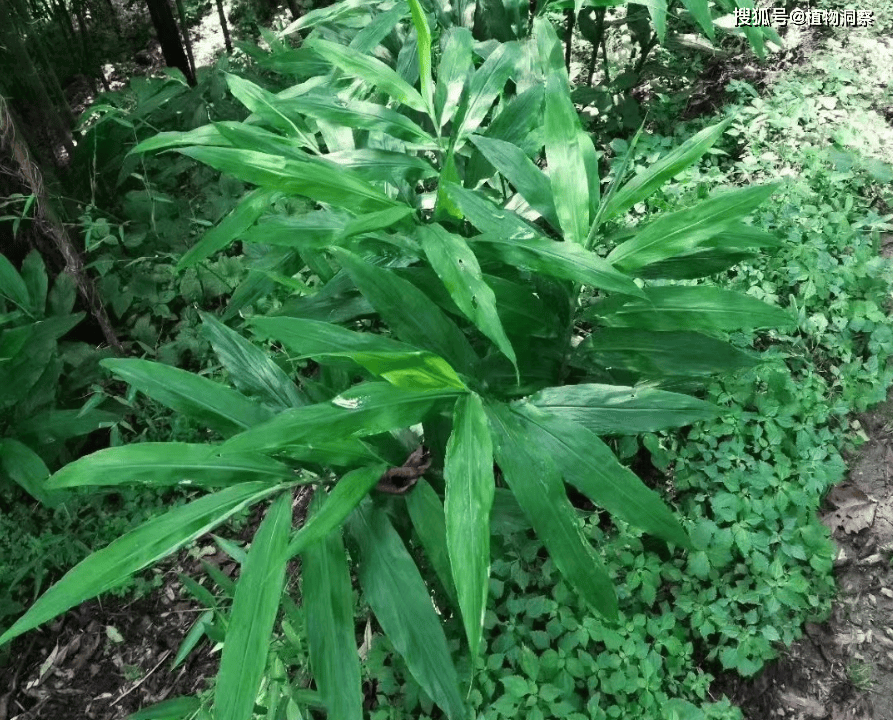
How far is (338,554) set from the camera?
3.85ft

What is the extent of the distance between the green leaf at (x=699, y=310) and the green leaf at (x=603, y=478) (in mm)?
283

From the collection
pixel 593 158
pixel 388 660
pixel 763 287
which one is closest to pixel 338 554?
pixel 388 660

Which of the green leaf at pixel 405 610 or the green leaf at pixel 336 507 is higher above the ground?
the green leaf at pixel 336 507

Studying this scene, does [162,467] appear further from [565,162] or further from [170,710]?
[565,162]

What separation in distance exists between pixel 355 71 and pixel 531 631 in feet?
4.15

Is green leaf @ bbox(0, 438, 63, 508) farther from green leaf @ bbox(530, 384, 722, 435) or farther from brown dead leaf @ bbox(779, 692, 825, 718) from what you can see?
brown dead leaf @ bbox(779, 692, 825, 718)

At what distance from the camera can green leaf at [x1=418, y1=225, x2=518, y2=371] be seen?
3.37 feet

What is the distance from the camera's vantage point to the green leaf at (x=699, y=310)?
120 centimetres

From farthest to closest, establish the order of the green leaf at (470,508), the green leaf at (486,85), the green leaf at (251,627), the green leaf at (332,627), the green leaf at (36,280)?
the green leaf at (36,280) → the green leaf at (486,85) → the green leaf at (332,627) → the green leaf at (251,627) → the green leaf at (470,508)

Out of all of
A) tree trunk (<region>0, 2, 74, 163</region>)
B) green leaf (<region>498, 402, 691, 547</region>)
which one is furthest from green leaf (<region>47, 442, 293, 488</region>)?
tree trunk (<region>0, 2, 74, 163</region>)

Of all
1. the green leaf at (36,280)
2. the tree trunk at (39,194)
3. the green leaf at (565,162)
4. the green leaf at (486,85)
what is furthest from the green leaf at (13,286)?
the green leaf at (565,162)

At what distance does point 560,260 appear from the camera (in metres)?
1.10

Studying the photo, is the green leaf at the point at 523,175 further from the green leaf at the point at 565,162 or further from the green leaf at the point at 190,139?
the green leaf at the point at 190,139

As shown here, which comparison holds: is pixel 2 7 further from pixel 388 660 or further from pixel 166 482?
pixel 388 660
